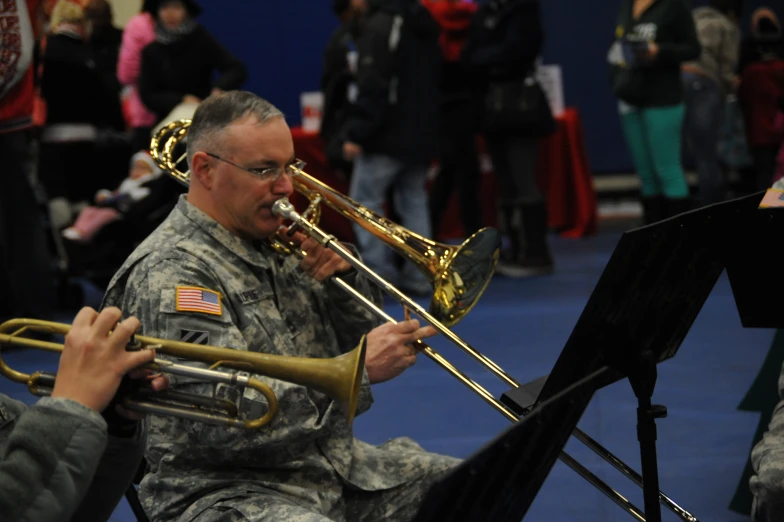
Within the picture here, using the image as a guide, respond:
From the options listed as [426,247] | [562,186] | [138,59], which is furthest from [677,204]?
[426,247]

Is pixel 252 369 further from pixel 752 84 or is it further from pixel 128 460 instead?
pixel 752 84

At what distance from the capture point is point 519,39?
6844mm

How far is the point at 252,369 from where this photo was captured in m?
2.03

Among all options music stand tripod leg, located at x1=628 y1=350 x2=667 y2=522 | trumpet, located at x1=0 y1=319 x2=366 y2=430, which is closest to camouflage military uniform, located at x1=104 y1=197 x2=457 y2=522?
trumpet, located at x1=0 y1=319 x2=366 y2=430

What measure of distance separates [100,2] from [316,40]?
11.3ft

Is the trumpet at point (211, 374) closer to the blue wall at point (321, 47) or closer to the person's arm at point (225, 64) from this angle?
the person's arm at point (225, 64)

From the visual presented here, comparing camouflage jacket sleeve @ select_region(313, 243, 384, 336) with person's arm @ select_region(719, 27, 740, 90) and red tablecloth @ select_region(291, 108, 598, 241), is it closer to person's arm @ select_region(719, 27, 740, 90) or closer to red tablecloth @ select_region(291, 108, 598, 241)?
red tablecloth @ select_region(291, 108, 598, 241)

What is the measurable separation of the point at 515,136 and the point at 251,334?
4.91 meters

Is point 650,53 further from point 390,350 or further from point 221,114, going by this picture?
point 390,350

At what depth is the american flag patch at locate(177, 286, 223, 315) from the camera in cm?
238

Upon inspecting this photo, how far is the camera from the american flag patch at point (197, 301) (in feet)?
7.79

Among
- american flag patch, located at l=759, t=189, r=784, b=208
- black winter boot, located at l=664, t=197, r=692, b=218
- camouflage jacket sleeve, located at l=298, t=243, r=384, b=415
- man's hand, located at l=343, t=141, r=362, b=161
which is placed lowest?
black winter boot, located at l=664, t=197, r=692, b=218

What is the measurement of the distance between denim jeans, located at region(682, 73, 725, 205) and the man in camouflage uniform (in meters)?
5.87

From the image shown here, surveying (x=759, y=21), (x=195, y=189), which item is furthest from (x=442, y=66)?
(x=195, y=189)
